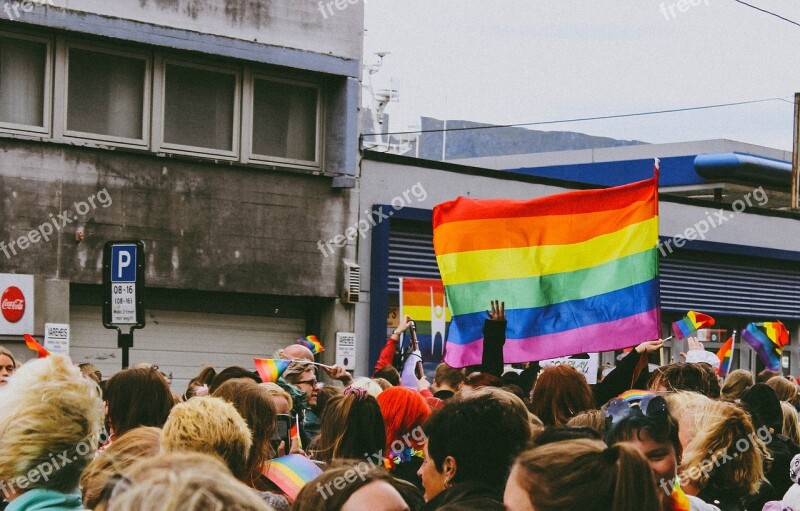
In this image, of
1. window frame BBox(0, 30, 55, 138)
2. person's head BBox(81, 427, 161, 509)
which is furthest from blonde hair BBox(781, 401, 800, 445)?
window frame BBox(0, 30, 55, 138)

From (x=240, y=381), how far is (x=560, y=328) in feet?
15.8

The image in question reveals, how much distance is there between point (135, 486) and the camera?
2.22 meters

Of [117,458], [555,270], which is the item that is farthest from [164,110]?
[117,458]

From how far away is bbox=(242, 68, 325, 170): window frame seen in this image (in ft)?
58.6

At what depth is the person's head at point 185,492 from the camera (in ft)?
6.98

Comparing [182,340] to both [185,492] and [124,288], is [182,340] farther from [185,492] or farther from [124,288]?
[185,492]

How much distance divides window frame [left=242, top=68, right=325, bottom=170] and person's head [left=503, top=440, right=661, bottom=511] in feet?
48.1

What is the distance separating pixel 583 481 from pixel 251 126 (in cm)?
1509

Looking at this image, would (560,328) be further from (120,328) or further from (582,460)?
(582,460)

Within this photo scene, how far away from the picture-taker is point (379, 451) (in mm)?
6207

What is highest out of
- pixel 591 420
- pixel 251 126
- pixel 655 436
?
pixel 251 126

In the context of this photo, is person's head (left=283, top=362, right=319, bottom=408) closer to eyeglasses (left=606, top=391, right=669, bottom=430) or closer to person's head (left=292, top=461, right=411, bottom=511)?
eyeglasses (left=606, top=391, right=669, bottom=430)

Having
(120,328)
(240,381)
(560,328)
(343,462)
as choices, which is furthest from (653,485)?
(120,328)

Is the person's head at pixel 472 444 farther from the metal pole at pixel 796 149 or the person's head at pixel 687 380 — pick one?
the metal pole at pixel 796 149
